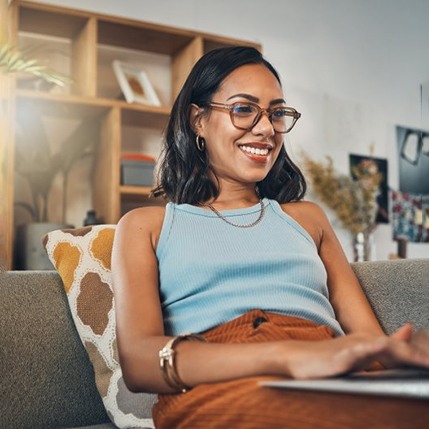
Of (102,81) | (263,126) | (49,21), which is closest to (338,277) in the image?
(263,126)

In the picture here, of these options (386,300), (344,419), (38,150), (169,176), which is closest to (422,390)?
(344,419)

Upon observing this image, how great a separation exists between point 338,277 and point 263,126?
1.10ft

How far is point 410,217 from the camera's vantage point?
Result: 482 cm

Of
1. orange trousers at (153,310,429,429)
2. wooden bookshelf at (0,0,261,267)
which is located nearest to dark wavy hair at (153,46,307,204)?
orange trousers at (153,310,429,429)

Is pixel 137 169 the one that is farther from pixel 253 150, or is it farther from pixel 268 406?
pixel 268 406

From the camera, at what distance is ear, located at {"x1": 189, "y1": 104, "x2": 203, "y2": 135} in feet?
5.09

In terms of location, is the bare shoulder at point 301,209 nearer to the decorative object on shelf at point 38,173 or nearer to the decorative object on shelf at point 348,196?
the decorative object on shelf at point 38,173

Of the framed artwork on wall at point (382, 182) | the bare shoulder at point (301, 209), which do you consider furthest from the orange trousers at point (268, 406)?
the framed artwork on wall at point (382, 182)

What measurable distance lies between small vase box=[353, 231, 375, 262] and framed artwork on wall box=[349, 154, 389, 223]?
0.24m

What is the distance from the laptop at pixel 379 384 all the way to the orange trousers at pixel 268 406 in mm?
19

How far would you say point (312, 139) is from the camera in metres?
4.48

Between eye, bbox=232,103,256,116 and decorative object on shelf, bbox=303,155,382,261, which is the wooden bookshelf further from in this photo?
eye, bbox=232,103,256,116

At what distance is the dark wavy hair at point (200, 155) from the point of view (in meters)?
1.51

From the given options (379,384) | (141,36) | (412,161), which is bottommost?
(379,384)
